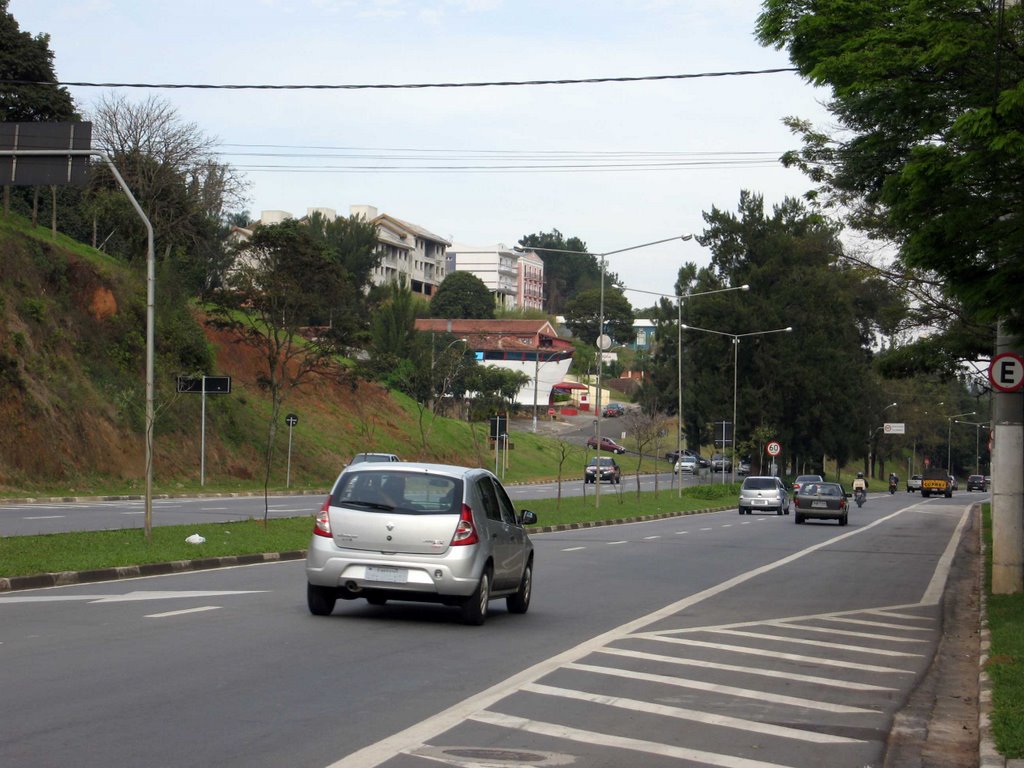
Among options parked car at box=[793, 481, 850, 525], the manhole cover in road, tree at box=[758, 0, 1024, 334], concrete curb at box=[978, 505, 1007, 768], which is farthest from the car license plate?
parked car at box=[793, 481, 850, 525]

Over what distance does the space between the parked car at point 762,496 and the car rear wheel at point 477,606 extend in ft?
134

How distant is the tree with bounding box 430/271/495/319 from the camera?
5202 inches

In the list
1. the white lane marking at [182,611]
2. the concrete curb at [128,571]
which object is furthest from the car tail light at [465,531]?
the concrete curb at [128,571]

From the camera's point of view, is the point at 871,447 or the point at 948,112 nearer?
the point at 948,112

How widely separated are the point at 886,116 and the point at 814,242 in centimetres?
6413

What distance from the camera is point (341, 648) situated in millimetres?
11258

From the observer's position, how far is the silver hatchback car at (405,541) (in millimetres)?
12906

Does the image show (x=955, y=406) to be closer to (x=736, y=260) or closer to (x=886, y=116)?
(x=736, y=260)

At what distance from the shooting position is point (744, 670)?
11.1 meters

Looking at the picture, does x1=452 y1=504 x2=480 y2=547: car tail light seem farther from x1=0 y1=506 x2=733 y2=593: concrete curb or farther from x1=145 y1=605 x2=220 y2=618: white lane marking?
x1=0 y1=506 x2=733 y2=593: concrete curb

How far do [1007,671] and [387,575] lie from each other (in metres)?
5.77

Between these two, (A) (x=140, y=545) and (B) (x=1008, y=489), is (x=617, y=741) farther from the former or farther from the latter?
(A) (x=140, y=545)

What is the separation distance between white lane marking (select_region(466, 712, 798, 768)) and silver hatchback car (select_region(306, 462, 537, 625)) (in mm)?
4382

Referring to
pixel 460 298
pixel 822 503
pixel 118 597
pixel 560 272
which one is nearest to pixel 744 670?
pixel 118 597
